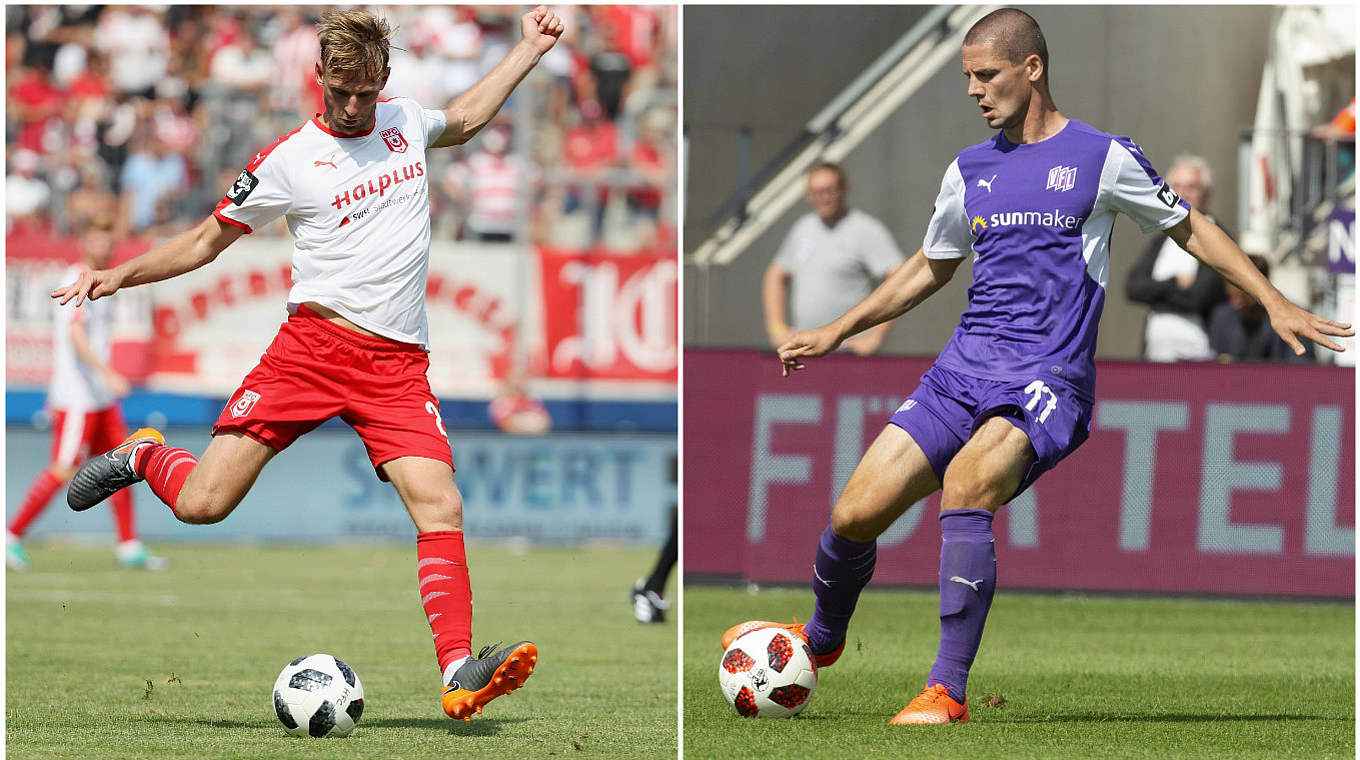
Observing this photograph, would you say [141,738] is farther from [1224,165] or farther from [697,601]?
[1224,165]

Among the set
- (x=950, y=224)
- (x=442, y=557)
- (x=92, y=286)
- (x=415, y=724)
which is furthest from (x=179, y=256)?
(x=950, y=224)

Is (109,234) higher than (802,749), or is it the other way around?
(109,234)

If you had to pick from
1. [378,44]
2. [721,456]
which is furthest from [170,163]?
[378,44]

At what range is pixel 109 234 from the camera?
11.8m

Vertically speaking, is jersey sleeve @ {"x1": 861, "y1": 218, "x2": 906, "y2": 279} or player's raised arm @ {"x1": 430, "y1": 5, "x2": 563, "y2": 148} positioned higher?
player's raised arm @ {"x1": 430, "y1": 5, "x2": 563, "y2": 148}

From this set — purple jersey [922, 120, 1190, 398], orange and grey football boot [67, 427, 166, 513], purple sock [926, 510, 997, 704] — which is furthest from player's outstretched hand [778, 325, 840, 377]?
orange and grey football boot [67, 427, 166, 513]

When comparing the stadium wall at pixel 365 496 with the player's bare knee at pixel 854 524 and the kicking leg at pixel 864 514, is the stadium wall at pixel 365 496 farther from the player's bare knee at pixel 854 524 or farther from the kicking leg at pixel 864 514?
the player's bare knee at pixel 854 524

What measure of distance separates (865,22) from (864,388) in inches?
A: 195

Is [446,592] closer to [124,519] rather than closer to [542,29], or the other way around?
[542,29]

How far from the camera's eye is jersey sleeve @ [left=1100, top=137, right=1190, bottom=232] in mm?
5711

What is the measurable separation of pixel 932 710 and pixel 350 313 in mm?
2126

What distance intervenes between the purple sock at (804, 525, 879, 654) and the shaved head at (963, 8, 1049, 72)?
1.55m

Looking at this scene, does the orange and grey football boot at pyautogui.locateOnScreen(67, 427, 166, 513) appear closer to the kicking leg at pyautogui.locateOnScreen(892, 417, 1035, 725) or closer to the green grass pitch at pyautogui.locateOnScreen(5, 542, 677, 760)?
the green grass pitch at pyautogui.locateOnScreen(5, 542, 677, 760)

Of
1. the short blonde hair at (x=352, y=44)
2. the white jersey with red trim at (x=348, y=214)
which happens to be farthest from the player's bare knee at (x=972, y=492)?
the short blonde hair at (x=352, y=44)
